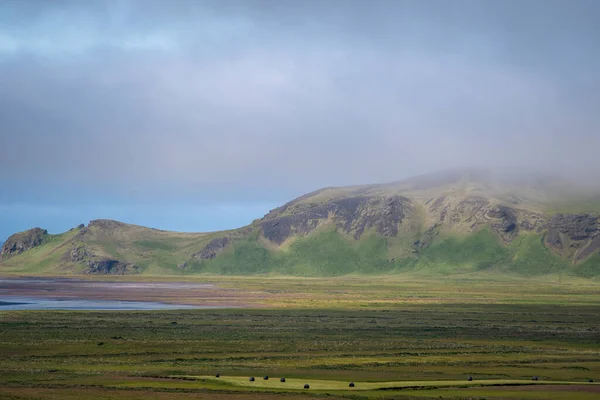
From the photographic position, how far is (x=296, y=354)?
75.9 m

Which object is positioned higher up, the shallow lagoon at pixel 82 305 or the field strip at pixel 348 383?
the shallow lagoon at pixel 82 305

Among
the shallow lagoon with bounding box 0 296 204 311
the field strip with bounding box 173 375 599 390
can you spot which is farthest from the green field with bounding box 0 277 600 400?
the shallow lagoon with bounding box 0 296 204 311

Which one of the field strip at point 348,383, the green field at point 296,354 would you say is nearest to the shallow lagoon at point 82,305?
the green field at point 296,354

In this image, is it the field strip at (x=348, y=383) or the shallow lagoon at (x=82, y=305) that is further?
the shallow lagoon at (x=82, y=305)

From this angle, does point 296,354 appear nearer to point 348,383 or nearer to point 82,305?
point 348,383

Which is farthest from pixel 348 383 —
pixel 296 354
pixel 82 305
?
pixel 82 305

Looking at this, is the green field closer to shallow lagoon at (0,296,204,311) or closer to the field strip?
the field strip

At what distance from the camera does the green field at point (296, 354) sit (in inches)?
2201

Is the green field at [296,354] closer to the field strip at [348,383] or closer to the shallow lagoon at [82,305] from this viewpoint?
the field strip at [348,383]

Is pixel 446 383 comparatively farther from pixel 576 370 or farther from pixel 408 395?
pixel 576 370

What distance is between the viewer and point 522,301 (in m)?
169

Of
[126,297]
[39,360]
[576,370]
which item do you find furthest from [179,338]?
[126,297]

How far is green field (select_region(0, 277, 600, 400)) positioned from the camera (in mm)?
55906

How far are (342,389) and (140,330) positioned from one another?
4522 centimetres
